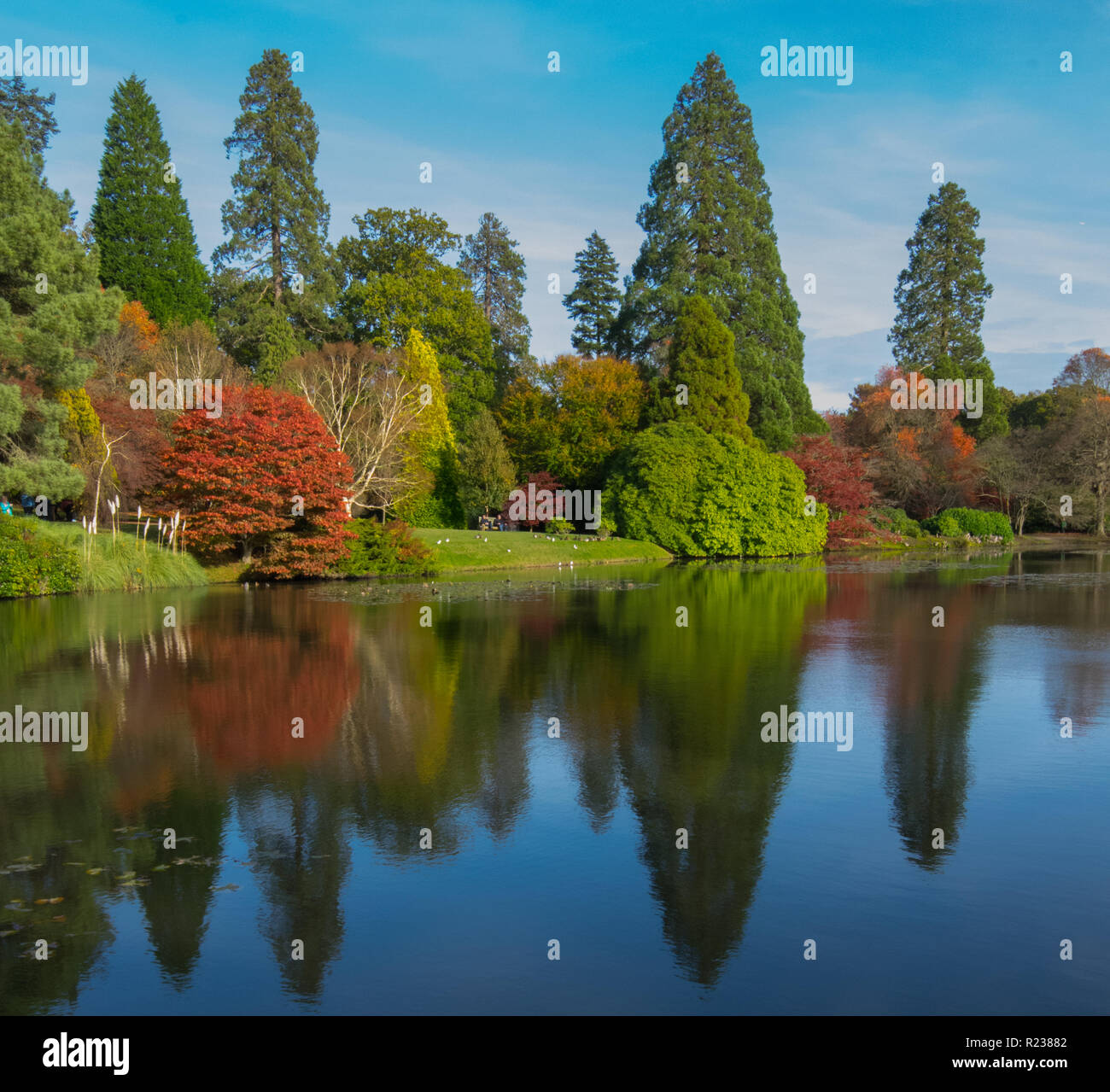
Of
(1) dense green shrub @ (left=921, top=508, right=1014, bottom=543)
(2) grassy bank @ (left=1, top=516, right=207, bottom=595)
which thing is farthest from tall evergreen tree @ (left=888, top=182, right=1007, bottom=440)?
(2) grassy bank @ (left=1, top=516, right=207, bottom=595)

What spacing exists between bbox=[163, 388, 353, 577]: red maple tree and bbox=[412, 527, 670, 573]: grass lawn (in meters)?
4.12

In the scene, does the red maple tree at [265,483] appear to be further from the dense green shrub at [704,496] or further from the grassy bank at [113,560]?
the dense green shrub at [704,496]

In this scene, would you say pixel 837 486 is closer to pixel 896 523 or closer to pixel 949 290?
pixel 896 523

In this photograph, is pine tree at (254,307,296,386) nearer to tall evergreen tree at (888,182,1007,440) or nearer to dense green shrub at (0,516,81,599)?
dense green shrub at (0,516,81,599)

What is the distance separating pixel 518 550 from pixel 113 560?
14290mm

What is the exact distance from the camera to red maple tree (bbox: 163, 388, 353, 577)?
26.3 metres

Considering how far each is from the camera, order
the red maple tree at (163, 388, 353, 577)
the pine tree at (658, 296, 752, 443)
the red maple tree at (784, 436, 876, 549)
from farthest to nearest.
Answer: the red maple tree at (784, 436, 876, 549) < the pine tree at (658, 296, 752, 443) < the red maple tree at (163, 388, 353, 577)

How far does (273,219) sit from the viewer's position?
5041cm

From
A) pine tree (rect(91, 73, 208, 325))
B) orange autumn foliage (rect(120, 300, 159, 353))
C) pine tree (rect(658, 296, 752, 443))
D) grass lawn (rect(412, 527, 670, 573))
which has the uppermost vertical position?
pine tree (rect(91, 73, 208, 325))

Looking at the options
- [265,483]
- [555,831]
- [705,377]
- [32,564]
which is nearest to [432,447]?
[705,377]

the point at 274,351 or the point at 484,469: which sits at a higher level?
the point at 274,351
